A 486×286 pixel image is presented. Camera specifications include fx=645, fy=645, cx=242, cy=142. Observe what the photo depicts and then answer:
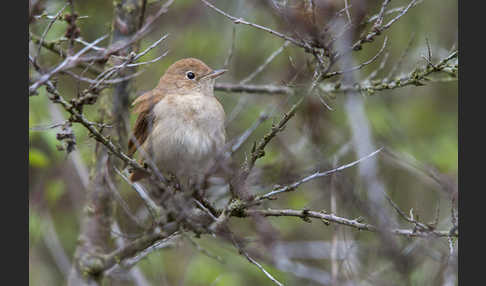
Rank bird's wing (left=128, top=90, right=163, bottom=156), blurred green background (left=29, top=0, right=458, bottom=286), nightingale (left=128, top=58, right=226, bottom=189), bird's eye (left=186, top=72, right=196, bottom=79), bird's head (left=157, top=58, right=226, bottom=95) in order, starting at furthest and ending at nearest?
1. blurred green background (left=29, top=0, right=458, bottom=286)
2. bird's eye (left=186, top=72, right=196, bottom=79)
3. bird's head (left=157, top=58, right=226, bottom=95)
4. bird's wing (left=128, top=90, right=163, bottom=156)
5. nightingale (left=128, top=58, right=226, bottom=189)

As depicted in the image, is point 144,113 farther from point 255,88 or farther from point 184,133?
point 255,88

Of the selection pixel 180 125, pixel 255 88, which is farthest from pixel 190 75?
pixel 180 125

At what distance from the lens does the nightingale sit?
224 inches

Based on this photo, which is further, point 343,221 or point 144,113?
point 144,113

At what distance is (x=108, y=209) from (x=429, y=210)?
5.06 meters

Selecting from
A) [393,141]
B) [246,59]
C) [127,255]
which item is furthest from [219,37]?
[127,255]

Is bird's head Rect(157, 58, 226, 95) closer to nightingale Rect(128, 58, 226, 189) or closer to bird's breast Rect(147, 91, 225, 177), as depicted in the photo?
nightingale Rect(128, 58, 226, 189)

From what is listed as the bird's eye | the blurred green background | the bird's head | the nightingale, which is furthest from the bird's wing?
the blurred green background

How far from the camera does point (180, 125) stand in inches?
232

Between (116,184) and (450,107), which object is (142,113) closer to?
(116,184)

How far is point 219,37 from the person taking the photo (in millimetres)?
9898

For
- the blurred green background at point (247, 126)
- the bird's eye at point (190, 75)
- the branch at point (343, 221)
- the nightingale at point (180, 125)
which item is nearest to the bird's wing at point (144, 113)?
the nightingale at point (180, 125)

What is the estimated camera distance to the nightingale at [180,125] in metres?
5.69

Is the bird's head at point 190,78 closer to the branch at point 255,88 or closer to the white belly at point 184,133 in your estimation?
the branch at point 255,88
